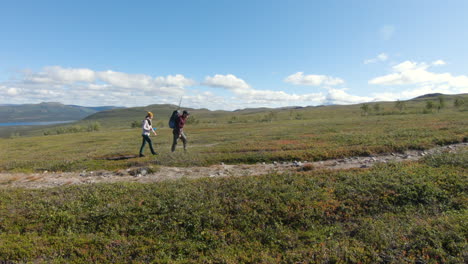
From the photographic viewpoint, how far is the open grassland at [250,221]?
6.28 metres

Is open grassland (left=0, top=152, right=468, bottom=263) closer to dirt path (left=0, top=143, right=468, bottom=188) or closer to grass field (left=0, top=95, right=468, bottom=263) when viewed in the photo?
grass field (left=0, top=95, right=468, bottom=263)

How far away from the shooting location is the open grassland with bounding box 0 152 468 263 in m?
6.28

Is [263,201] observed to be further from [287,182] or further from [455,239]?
[455,239]

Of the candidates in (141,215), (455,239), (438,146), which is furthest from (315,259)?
(438,146)

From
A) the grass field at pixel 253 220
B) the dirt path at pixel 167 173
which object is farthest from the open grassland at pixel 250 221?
the dirt path at pixel 167 173

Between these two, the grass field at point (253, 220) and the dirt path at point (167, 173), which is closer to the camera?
the grass field at point (253, 220)

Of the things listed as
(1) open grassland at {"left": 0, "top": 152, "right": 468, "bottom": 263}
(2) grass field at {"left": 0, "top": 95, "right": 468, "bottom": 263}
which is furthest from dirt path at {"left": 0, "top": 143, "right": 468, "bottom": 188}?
(1) open grassland at {"left": 0, "top": 152, "right": 468, "bottom": 263}

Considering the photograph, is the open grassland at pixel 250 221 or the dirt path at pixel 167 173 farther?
the dirt path at pixel 167 173

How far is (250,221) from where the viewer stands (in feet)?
25.6

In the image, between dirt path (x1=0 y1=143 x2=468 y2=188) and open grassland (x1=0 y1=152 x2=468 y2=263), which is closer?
open grassland (x1=0 y1=152 x2=468 y2=263)

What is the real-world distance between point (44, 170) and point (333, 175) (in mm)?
19997

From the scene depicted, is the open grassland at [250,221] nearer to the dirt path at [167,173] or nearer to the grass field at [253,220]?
the grass field at [253,220]

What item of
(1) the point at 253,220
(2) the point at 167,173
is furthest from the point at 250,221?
(2) the point at 167,173

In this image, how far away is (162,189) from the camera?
10.3 m
